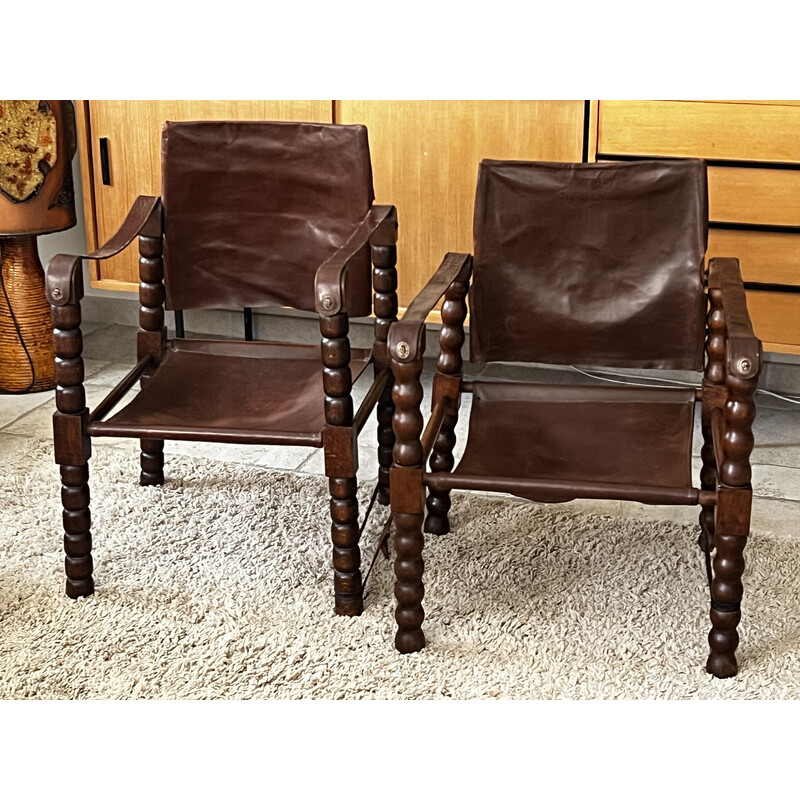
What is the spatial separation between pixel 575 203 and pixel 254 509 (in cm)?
96

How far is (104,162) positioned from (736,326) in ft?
6.76

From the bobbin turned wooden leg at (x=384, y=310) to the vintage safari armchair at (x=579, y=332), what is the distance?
0.16 m

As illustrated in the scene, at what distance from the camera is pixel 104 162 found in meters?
2.96

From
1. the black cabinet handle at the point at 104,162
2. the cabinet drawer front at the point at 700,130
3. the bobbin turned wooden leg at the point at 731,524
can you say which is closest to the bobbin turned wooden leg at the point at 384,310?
the bobbin turned wooden leg at the point at 731,524

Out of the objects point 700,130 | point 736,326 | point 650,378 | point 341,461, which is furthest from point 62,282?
point 650,378

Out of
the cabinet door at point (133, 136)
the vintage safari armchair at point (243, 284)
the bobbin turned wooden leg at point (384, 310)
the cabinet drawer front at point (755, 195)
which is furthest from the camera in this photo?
the cabinet door at point (133, 136)

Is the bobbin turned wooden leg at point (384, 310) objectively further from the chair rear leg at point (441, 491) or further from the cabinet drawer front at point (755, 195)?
the cabinet drawer front at point (755, 195)

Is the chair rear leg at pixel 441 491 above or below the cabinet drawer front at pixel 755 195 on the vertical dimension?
below

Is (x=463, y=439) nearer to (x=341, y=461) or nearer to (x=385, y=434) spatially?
(x=385, y=434)

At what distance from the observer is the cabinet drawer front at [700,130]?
2.40m

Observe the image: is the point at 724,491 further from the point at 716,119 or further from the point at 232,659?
the point at 716,119

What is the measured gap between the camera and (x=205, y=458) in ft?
8.20
